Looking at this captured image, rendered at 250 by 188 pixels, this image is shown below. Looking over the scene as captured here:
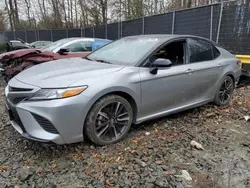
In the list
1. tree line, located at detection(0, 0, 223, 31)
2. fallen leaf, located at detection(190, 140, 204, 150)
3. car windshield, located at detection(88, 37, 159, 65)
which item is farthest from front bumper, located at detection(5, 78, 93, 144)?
tree line, located at detection(0, 0, 223, 31)

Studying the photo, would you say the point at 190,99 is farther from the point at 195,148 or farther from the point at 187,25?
the point at 187,25

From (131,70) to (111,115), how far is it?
0.65m

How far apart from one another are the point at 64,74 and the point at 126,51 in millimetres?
1183

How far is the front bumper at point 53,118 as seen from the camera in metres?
2.40

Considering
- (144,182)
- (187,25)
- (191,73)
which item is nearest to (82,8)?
(187,25)

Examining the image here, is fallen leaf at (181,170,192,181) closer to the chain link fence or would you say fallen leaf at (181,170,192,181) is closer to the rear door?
the rear door

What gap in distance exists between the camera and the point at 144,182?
229cm

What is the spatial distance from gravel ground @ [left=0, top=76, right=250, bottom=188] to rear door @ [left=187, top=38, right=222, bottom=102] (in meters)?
0.67

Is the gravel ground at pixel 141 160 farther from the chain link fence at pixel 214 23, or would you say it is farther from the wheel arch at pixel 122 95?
the chain link fence at pixel 214 23

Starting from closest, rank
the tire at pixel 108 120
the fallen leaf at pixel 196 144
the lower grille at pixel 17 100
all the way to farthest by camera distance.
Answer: the lower grille at pixel 17 100 → the tire at pixel 108 120 → the fallen leaf at pixel 196 144

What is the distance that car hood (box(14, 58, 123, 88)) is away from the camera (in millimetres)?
2580

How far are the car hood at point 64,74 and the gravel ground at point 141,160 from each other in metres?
0.83

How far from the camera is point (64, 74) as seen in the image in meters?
2.78

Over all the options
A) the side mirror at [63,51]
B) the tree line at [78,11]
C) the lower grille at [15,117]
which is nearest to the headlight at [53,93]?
the lower grille at [15,117]
